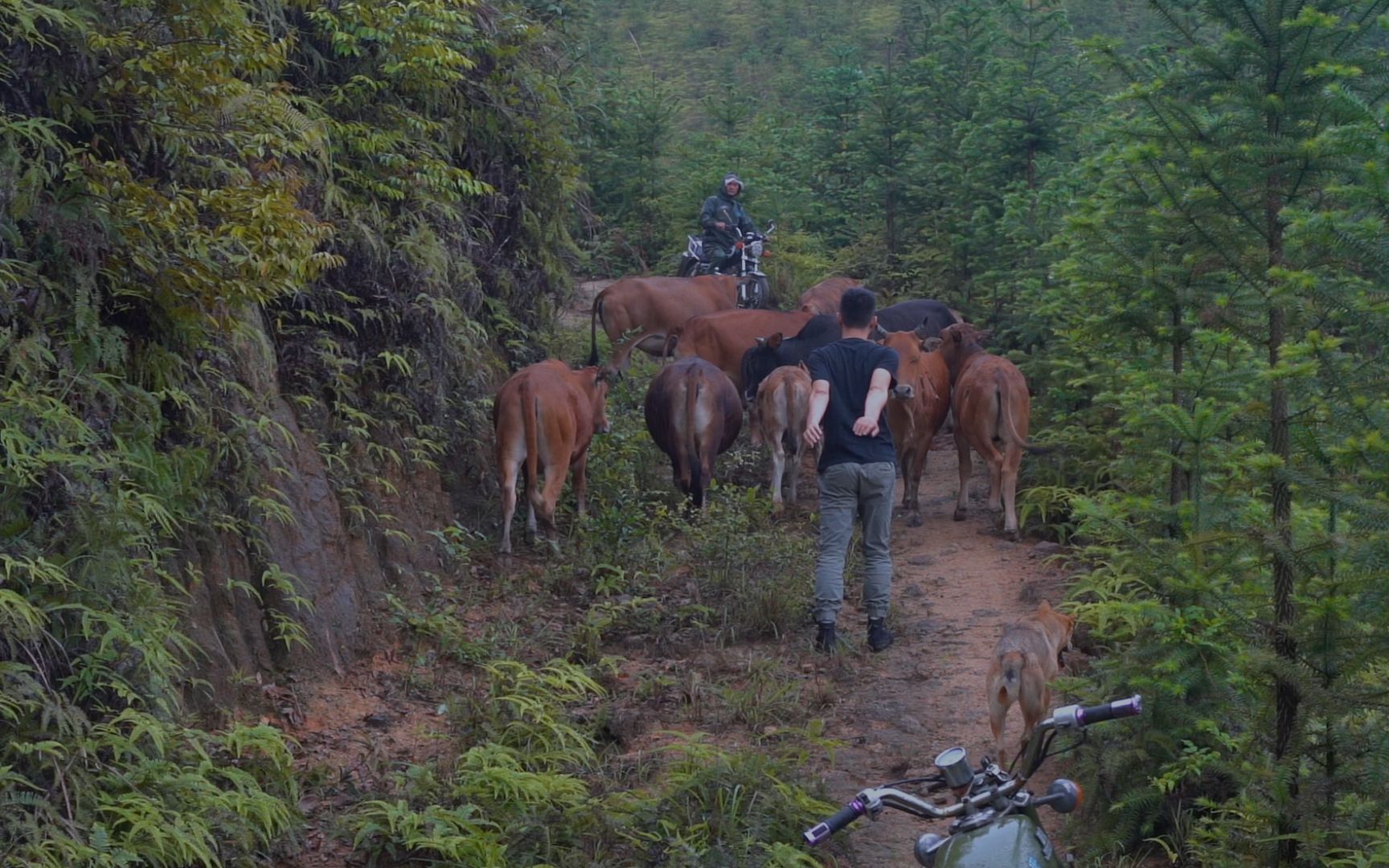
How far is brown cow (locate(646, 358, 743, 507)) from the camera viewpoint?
1311 cm

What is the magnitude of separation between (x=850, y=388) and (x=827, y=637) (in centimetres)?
168

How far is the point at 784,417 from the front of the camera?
13.6 metres

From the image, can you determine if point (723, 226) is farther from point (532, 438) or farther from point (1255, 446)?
point (1255, 446)

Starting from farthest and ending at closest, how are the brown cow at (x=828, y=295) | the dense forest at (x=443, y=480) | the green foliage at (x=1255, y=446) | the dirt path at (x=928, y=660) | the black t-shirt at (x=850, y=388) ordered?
the brown cow at (x=828, y=295)
the black t-shirt at (x=850, y=388)
the dirt path at (x=928, y=660)
the dense forest at (x=443, y=480)
the green foliage at (x=1255, y=446)

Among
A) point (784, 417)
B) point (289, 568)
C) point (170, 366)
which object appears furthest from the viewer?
point (784, 417)

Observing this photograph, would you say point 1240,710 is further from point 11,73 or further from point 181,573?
point 11,73

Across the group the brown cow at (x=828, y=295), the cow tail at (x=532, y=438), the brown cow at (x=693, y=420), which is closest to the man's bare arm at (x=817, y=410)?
the cow tail at (x=532, y=438)

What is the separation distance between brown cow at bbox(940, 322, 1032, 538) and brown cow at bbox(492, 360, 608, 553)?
3.77 m

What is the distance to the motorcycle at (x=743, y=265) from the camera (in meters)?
21.4

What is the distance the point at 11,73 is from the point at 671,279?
43.0 feet

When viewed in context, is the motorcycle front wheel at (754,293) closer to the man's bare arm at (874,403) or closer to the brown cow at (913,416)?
the brown cow at (913,416)

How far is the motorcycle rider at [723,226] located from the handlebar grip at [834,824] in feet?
59.3

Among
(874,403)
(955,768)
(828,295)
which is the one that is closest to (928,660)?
(874,403)

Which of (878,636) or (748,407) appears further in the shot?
(748,407)
